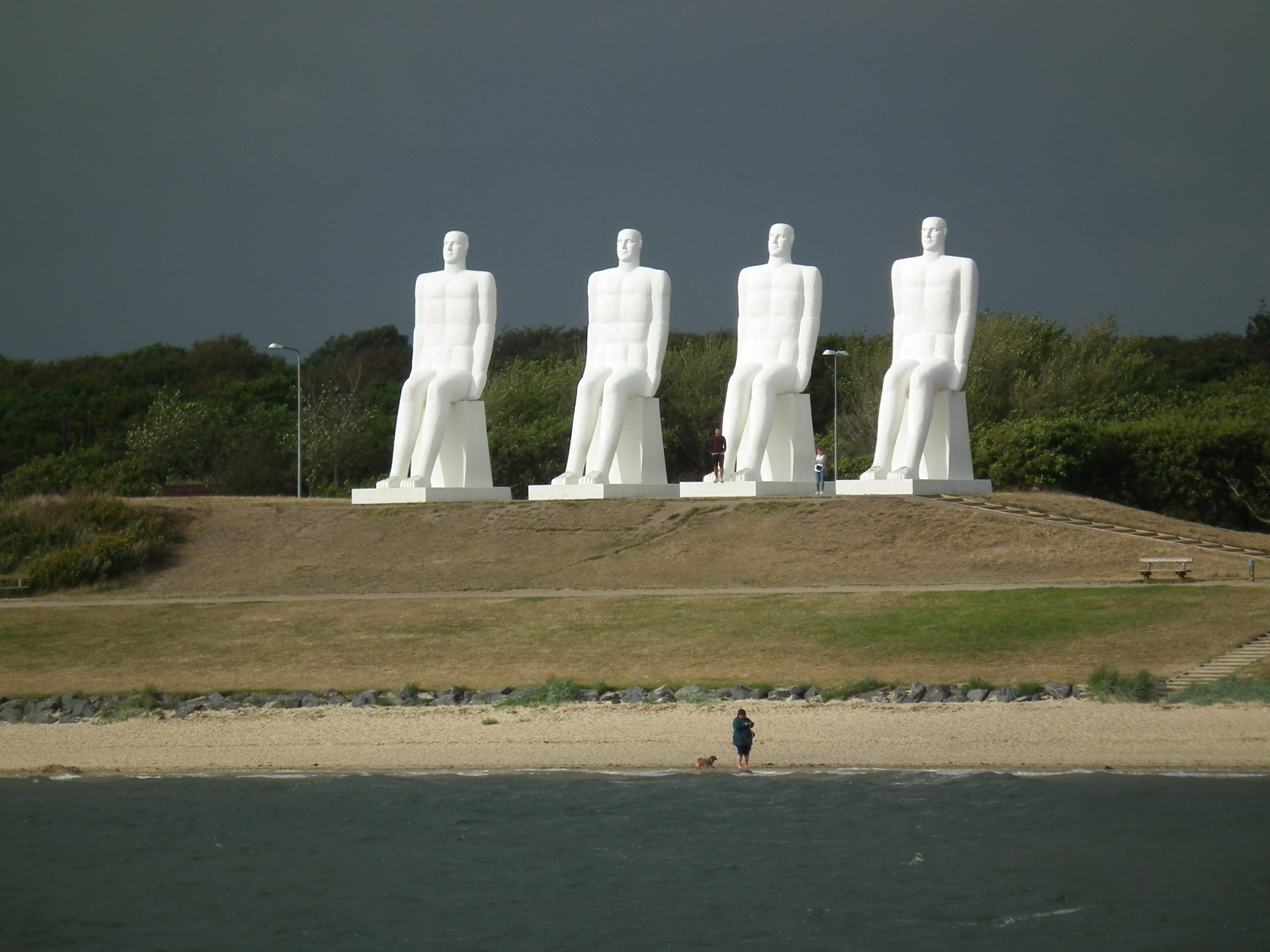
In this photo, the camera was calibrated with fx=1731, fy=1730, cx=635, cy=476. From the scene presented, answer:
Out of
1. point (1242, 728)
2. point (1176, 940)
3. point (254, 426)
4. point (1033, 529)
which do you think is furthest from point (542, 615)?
point (254, 426)

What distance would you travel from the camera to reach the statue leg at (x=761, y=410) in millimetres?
30516

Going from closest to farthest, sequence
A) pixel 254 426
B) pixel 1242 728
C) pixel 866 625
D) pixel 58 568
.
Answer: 1. pixel 1242 728
2. pixel 866 625
3. pixel 58 568
4. pixel 254 426

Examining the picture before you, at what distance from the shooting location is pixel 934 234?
30812 millimetres

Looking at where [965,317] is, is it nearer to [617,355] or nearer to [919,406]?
[919,406]

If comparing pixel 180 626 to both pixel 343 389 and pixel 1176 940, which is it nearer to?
pixel 1176 940

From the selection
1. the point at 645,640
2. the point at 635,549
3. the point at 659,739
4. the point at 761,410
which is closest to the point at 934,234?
the point at 761,410

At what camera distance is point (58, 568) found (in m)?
30.9

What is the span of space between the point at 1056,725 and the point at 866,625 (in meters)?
4.39

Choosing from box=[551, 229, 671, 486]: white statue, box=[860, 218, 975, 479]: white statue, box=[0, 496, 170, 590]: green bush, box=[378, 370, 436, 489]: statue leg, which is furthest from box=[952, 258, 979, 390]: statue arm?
box=[0, 496, 170, 590]: green bush

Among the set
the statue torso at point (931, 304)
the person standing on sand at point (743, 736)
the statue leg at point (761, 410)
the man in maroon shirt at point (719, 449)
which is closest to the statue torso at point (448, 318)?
the man in maroon shirt at point (719, 449)

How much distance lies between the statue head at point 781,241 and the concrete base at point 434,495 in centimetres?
662

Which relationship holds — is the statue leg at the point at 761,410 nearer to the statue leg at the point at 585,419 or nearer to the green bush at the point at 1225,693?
the statue leg at the point at 585,419

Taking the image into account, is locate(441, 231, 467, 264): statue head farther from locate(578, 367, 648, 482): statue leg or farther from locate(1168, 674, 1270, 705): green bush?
locate(1168, 674, 1270, 705): green bush

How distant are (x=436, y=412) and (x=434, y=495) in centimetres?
168
